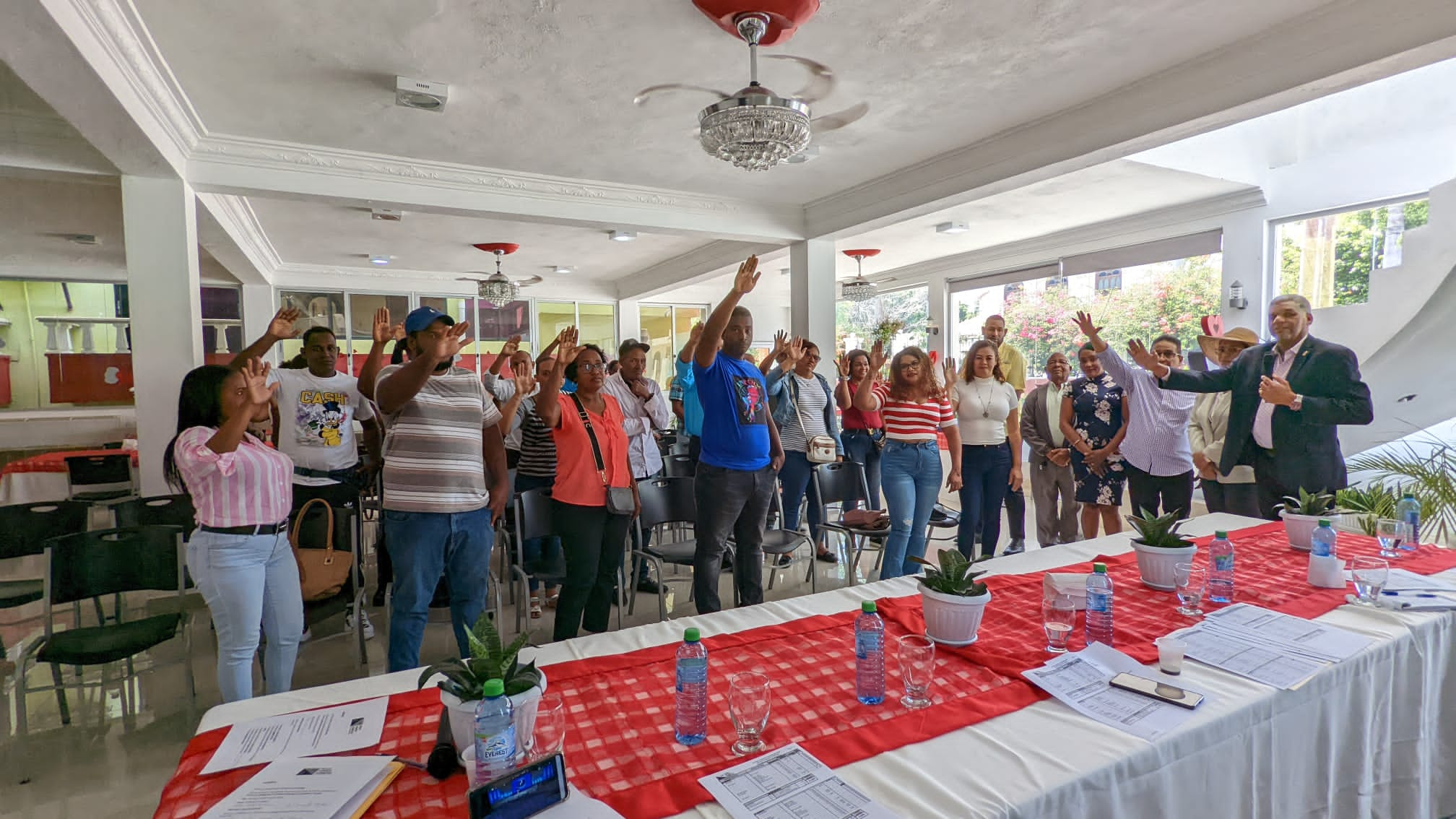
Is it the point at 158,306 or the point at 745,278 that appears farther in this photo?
the point at 158,306

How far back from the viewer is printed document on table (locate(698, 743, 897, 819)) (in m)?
0.97

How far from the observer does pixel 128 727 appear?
253cm

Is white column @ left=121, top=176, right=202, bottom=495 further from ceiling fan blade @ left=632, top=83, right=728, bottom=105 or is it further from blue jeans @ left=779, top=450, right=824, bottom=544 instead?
blue jeans @ left=779, top=450, right=824, bottom=544

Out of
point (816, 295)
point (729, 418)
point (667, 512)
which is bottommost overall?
point (667, 512)

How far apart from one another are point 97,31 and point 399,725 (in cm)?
291

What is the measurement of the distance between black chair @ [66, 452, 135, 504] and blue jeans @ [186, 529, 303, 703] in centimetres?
409

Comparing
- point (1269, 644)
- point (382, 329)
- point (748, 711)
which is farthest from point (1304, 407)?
point (382, 329)

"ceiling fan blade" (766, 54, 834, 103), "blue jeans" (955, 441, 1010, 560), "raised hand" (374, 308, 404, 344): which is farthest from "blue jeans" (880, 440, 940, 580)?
"raised hand" (374, 308, 404, 344)

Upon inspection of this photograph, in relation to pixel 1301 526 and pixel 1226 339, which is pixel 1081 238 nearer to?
pixel 1226 339

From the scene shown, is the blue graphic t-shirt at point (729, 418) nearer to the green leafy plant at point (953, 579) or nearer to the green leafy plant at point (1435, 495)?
the green leafy plant at point (953, 579)

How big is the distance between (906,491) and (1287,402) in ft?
5.46

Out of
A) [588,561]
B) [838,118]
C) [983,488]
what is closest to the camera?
[588,561]

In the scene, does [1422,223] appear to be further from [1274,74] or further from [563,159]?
[563,159]

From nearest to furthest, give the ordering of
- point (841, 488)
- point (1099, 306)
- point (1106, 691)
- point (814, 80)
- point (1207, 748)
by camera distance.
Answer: point (1207, 748)
point (1106, 691)
point (814, 80)
point (841, 488)
point (1099, 306)
